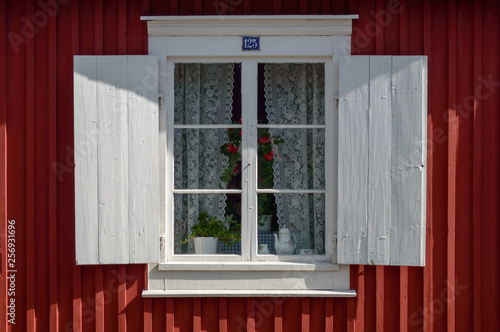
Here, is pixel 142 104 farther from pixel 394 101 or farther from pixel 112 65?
pixel 394 101

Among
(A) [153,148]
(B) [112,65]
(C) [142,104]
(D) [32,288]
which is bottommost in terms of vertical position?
(D) [32,288]

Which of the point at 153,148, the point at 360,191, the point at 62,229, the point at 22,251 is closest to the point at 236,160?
the point at 153,148

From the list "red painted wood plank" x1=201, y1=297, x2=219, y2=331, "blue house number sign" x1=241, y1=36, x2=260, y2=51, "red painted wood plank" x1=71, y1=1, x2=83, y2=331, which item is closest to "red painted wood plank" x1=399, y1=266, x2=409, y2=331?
"red painted wood plank" x1=201, y1=297, x2=219, y2=331

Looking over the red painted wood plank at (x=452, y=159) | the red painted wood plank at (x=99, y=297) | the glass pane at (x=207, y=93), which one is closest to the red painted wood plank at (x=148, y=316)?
the red painted wood plank at (x=99, y=297)

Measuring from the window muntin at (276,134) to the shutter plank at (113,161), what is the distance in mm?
395

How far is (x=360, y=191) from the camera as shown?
4.22 m

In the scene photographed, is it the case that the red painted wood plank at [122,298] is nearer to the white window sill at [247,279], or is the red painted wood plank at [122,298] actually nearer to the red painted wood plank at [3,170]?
the white window sill at [247,279]

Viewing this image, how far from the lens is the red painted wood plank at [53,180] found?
14.1ft

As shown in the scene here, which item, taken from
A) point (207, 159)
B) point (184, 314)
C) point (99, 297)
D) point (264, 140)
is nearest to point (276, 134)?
point (264, 140)

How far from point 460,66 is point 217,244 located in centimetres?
207

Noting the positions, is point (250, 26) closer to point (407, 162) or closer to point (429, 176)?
point (407, 162)

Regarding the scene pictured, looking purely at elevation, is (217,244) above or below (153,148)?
below

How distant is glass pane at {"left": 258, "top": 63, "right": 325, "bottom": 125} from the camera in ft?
14.6

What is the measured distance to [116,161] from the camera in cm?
420
